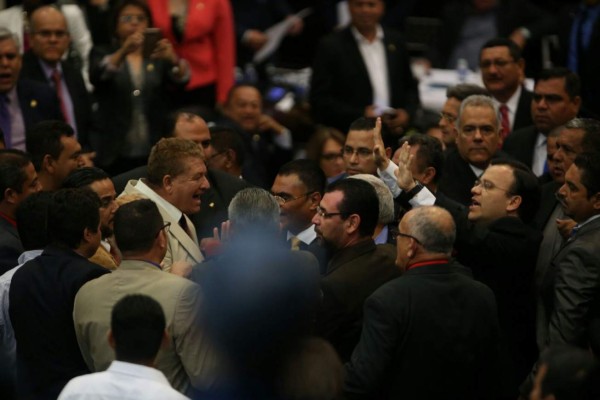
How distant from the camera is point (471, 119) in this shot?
9.23 m

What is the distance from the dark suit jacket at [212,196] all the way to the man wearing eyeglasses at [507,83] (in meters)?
2.47

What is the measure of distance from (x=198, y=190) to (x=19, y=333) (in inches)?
63.3

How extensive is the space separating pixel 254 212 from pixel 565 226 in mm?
1981

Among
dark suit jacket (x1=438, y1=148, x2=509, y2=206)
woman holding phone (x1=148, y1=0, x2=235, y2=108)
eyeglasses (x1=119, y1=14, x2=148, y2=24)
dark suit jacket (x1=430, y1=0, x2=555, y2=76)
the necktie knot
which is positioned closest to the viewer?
the necktie knot

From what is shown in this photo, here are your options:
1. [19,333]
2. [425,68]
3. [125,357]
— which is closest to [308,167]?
[19,333]

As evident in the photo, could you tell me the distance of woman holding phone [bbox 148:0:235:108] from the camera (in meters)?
11.6

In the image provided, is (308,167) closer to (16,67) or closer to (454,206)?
(454,206)

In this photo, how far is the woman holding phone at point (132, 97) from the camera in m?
10.7

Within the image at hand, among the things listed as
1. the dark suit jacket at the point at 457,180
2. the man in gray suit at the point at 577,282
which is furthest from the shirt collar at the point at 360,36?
the man in gray suit at the point at 577,282

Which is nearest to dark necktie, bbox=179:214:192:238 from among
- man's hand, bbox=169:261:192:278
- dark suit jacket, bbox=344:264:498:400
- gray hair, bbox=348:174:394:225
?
man's hand, bbox=169:261:192:278

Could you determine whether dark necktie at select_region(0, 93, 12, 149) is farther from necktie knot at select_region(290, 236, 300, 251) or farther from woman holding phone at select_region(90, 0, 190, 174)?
necktie knot at select_region(290, 236, 300, 251)

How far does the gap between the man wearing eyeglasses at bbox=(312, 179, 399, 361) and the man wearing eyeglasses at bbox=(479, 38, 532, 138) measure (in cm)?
325

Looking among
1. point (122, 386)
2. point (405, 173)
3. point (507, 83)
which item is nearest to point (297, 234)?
point (405, 173)

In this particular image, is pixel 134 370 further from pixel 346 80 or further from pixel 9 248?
pixel 346 80
